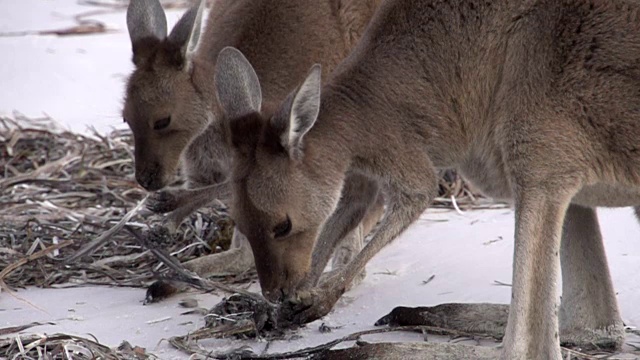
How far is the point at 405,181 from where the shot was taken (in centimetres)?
450

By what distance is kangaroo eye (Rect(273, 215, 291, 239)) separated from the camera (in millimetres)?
4284

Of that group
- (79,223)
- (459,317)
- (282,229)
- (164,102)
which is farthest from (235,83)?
(79,223)

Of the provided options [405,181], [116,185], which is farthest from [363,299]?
[116,185]

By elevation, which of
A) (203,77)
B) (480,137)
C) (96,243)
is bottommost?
(96,243)

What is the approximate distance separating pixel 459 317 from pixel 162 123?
1434 mm

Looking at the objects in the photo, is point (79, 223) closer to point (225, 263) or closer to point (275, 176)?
point (225, 263)

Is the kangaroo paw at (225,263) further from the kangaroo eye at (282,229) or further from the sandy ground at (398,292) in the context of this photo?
the kangaroo eye at (282,229)

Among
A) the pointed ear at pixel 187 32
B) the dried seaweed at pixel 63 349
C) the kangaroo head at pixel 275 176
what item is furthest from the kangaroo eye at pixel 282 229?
the pointed ear at pixel 187 32

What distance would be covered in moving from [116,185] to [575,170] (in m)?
2.71

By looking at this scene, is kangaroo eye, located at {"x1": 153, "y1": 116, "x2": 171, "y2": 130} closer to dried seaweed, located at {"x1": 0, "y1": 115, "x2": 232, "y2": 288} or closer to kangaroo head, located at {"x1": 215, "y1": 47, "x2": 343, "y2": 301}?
dried seaweed, located at {"x1": 0, "y1": 115, "x2": 232, "y2": 288}

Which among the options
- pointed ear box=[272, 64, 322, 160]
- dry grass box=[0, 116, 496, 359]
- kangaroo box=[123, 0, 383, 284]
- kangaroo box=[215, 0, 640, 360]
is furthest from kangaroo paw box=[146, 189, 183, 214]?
pointed ear box=[272, 64, 322, 160]

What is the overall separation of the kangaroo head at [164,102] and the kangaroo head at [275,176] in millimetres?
951

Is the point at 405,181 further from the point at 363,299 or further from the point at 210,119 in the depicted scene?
the point at 210,119

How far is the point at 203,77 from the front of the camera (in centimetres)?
540
